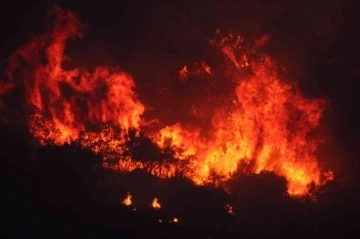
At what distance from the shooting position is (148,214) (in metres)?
16.9

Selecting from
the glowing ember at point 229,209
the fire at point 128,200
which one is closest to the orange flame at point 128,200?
the fire at point 128,200

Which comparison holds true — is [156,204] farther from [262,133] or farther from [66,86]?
[66,86]

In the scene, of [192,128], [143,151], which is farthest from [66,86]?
[192,128]

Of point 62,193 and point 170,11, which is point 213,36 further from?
point 62,193

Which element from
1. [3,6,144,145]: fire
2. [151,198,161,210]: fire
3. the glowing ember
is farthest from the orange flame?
[3,6,144,145]: fire

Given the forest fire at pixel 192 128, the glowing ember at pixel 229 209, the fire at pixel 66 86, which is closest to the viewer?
the glowing ember at pixel 229 209

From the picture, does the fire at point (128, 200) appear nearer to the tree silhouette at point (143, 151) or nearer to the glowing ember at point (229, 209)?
the tree silhouette at point (143, 151)

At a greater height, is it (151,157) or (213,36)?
(213,36)

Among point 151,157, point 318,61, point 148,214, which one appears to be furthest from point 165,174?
point 318,61

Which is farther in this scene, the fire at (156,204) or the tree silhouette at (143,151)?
the tree silhouette at (143,151)

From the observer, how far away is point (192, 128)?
69.3ft

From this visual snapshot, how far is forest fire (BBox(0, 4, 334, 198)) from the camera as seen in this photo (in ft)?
65.2

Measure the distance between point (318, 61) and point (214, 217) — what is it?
9.97 meters

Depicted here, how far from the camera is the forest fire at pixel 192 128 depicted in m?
19.9
